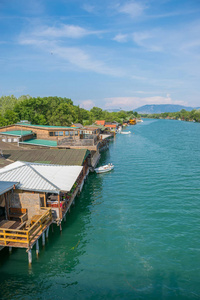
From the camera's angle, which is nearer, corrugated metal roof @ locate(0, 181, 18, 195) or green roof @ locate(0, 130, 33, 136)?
corrugated metal roof @ locate(0, 181, 18, 195)

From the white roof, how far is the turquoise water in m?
5.35

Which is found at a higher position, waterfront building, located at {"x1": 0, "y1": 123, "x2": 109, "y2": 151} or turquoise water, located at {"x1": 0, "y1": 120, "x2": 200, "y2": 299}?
waterfront building, located at {"x1": 0, "y1": 123, "x2": 109, "y2": 151}

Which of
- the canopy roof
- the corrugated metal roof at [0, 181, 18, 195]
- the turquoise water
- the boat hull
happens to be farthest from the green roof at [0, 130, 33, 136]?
the corrugated metal roof at [0, 181, 18, 195]

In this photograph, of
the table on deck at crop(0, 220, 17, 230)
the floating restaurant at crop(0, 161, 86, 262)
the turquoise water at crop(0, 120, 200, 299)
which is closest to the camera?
the turquoise water at crop(0, 120, 200, 299)

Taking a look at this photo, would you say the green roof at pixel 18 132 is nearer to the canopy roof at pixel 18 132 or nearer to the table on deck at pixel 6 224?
the canopy roof at pixel 18 132

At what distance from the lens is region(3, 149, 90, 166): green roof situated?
32.8m

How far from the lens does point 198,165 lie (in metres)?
49.6

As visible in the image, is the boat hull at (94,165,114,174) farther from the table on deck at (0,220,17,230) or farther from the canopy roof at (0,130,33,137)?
the table on deck at (0,220,17,230)

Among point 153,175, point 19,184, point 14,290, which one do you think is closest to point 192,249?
point 14,290

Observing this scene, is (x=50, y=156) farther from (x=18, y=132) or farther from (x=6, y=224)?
(x=18, y=132)

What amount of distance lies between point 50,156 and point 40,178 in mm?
13279

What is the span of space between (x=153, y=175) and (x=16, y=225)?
1147 inches

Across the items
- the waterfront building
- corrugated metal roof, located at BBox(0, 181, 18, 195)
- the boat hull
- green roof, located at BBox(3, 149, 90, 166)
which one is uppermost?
the waterfront building

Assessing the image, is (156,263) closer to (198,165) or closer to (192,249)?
(192,249)
